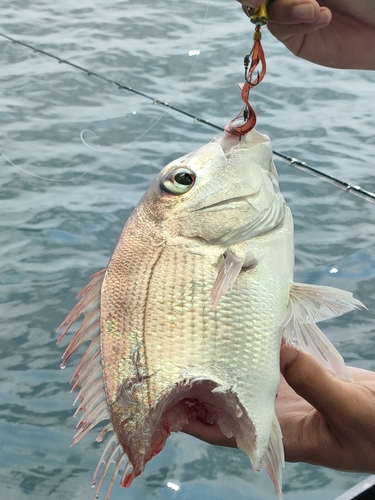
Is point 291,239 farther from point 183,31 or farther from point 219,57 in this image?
point 183,31

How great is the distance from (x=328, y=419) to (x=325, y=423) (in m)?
0.08

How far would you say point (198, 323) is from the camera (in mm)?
1487

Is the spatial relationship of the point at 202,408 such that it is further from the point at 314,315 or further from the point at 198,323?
the point at 314,315

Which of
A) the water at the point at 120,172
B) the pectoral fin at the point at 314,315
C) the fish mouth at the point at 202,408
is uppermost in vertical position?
the pectoral fin at the point at 314,315

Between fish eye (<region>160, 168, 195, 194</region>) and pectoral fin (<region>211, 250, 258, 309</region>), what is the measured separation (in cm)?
23

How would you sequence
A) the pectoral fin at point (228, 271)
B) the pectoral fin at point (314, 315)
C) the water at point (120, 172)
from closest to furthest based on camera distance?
the pectoral fin at point (228, 271), the pectoral fin at point (314, 315), the water at point (120, 172)

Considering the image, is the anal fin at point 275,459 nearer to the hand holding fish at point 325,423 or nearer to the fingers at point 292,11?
the hand holding fish at point 325,423

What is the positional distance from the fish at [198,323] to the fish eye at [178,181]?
1cm

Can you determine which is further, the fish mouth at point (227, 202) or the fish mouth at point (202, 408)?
the fish mouth at point (227, 202)

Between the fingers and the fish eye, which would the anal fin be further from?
the fingers

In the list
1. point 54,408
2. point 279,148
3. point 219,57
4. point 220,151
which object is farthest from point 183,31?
point 220,151

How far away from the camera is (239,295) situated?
1526mm

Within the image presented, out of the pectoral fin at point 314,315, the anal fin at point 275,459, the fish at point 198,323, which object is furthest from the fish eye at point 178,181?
the anal fin at point 275,459

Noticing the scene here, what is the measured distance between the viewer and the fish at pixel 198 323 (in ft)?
4.82
